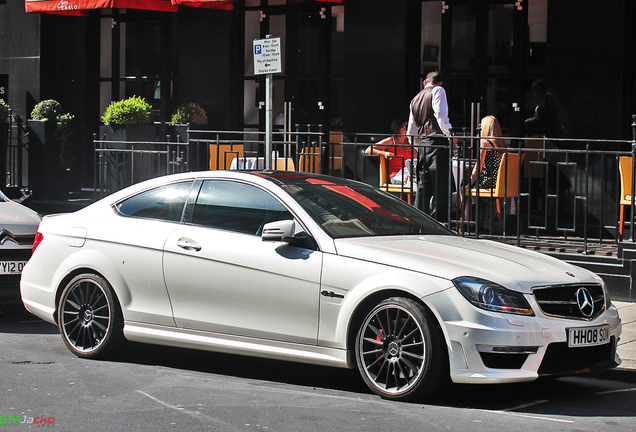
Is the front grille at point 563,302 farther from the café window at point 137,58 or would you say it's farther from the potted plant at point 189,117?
the café window at point 137,58

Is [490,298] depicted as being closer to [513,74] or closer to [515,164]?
[515,164]

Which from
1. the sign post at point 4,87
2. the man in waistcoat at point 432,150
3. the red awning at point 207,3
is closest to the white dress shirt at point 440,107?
the man in waistcoat at point 432,150

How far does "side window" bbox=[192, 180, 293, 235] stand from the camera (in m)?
6.78

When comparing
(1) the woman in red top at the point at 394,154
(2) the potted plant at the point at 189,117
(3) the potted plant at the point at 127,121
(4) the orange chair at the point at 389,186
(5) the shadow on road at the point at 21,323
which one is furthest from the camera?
(2) the potted plant at the point at 189,117

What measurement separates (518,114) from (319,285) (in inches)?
326

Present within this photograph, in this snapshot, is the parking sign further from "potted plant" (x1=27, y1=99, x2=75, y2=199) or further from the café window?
"potted plant" (x1=27, y1=99, x2=75, y2=199)

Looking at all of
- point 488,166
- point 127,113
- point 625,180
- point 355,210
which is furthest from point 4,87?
point 355,210

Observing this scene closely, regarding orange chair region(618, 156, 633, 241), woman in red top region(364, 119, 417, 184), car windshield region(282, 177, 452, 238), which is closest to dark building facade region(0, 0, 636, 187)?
woman in red top region(364, 119, 417, 184)

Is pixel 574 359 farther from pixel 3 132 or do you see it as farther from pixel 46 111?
pixel 46 111

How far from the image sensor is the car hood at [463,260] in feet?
19.5

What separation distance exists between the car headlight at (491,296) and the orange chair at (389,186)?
5324mm

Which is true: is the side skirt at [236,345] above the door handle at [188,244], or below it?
below

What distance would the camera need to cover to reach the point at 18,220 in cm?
920

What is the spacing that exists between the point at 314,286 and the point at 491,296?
1172mm
